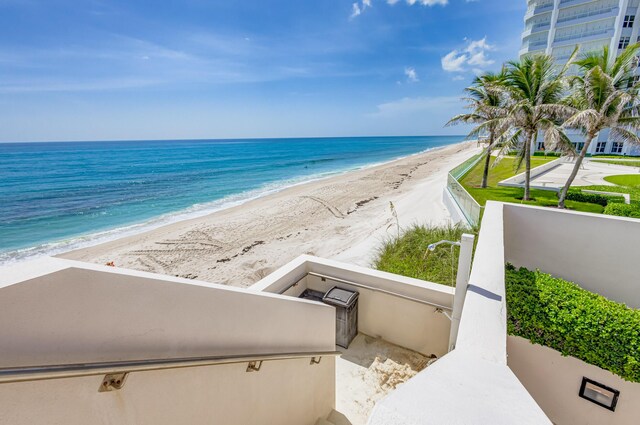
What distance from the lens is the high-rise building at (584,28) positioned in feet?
113

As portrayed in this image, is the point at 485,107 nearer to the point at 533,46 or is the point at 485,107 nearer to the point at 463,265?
the point at 463,265

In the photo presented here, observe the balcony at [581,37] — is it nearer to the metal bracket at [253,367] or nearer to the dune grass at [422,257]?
the dune grass at [422,257]

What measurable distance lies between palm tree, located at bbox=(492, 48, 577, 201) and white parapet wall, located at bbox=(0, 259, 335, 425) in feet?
52.4

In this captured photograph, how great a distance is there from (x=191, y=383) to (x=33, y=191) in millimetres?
37937

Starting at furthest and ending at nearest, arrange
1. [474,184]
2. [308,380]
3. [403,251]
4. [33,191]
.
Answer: [33,191]
[474,184]
[403,251]
[308,380]

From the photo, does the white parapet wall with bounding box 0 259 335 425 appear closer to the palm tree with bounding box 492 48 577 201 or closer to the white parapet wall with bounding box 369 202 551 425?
the white parapet wall with bounding box 369 202 551 425

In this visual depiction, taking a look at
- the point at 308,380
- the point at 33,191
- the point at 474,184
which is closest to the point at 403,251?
the point at 308,380

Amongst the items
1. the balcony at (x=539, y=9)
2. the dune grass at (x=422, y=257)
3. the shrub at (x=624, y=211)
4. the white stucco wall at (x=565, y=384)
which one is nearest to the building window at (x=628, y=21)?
the balcony at (x=539, y=9)

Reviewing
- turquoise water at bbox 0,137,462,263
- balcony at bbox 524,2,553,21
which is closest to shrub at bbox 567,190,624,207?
turquoise water at bbox 0,137,462,263

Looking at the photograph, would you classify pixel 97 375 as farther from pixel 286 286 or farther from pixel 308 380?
pixel 286 286

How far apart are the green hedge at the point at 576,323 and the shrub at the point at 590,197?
13.5 metres

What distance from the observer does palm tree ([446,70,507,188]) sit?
1767 cm

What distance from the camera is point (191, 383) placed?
210 cm

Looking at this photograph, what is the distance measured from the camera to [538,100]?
46.6ft
